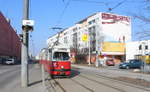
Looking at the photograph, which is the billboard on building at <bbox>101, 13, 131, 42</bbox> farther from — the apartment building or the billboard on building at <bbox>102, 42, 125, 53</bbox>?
the billboard on building at <bbox>102, 42, 125, 53</bbox>

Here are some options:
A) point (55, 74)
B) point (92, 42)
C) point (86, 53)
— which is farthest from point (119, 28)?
point (55, 74)

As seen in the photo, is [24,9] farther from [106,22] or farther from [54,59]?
[106,22]

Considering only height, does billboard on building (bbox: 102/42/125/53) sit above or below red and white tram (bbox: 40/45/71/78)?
above

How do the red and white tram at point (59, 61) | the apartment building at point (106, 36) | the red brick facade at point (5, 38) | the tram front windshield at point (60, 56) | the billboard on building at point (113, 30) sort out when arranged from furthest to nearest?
the billboard on building at point (113, 30), the apartment building at point (106, 36), the red brick facade at point (5, 38), the tram front windshield at point (60, 56), the red and white tram at point (59, 61)

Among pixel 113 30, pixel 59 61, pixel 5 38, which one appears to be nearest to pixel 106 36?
pixel 113 30

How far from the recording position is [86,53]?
79250 millimetres

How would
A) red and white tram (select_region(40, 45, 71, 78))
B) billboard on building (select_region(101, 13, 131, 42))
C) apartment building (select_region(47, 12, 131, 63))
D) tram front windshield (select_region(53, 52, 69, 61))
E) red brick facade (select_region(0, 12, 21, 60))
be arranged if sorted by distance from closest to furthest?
1. red and white tram (select_region(40, 45, 71, 78))
2. tram front windshield (select_region(53, 52, 69, 61))
3. red brick facade (select_region(0, 12, 21, 60))
4. apartment building (select_region(47, 12, 131, 63))
5. billboard on building (select_region(101, 13, 131, 42))

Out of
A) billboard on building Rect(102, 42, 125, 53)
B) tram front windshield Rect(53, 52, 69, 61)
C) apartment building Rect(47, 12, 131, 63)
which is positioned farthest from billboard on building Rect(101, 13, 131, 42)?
tram front windshield Rect(53, 52, 69, 61)

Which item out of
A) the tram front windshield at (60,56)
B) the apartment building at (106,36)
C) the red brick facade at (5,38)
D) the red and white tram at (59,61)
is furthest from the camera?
the apartment building at (106,36)

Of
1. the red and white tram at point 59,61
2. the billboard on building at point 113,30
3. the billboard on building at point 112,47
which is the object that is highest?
the billboard on building at point 113,30

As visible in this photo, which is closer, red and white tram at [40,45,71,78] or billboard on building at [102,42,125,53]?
red and white tram at [40,45,71,78]

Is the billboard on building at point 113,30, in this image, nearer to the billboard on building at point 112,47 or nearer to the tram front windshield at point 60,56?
the billboard on building at point 112,47

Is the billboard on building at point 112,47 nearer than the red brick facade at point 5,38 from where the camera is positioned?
No

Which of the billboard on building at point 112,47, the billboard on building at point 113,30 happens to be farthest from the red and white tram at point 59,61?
the billboard on building at point 113,30
